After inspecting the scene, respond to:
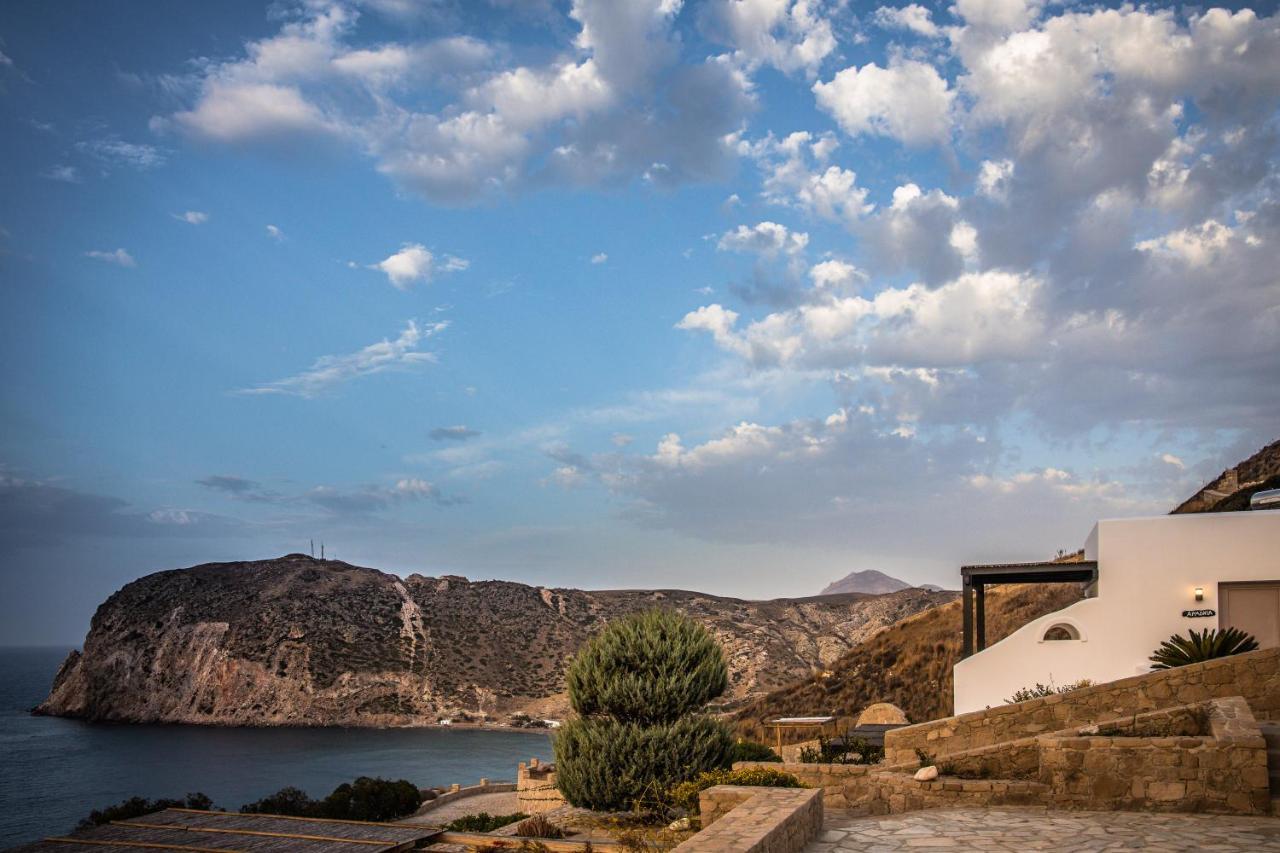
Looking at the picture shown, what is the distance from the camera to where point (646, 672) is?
12445mm

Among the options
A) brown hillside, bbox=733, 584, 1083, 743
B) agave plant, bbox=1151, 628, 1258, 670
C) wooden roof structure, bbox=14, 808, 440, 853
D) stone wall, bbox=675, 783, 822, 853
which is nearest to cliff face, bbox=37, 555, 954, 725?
brown hillside, bbox=733, 584, 1083, 743

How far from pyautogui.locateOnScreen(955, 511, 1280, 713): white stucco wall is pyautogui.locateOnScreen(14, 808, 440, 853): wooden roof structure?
10.5 metres

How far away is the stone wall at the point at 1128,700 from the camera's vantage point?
1116 centimetres

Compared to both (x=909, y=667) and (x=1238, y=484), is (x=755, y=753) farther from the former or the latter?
(x=1238, y=484)

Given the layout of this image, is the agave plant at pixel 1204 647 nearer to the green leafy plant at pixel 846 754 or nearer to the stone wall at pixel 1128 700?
the stone wall at pixel 1128 700

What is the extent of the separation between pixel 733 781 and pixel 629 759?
2.46m

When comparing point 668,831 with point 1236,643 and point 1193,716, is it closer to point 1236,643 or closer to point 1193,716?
point 1193,716

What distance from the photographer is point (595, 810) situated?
39.8ft

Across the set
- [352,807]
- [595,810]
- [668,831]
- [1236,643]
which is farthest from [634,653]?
[352,807]

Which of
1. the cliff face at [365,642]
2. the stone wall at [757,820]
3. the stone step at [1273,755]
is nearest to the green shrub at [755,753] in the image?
the stone wall at [757,820]

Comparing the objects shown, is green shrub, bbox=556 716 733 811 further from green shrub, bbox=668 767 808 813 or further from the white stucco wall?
the white stucco wall

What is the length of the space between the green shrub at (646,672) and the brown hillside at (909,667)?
17756 mm

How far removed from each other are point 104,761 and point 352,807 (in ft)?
150

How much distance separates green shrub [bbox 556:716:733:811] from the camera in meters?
11.9
